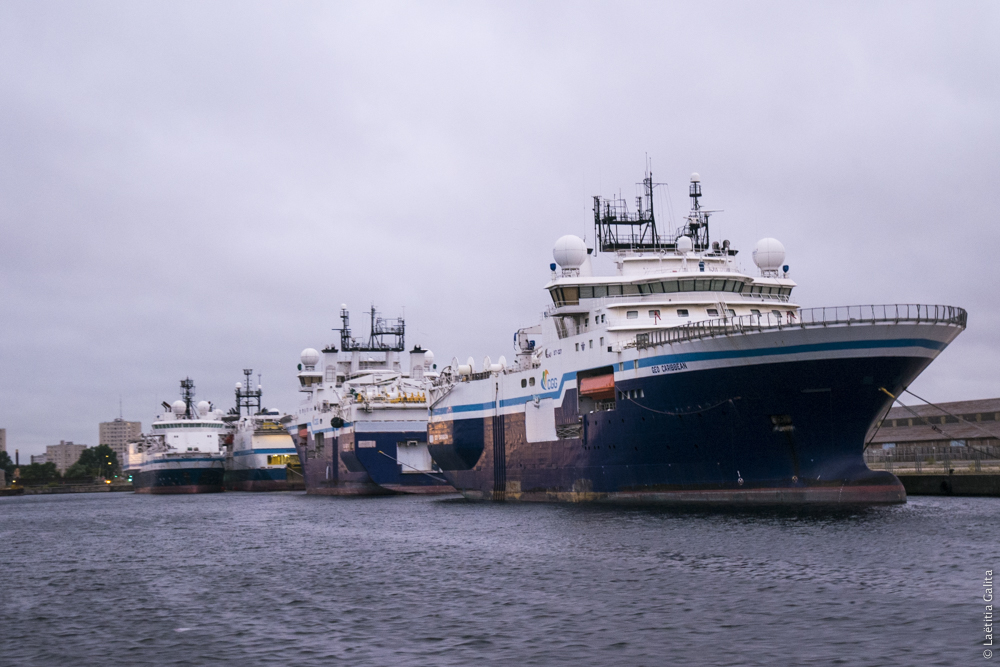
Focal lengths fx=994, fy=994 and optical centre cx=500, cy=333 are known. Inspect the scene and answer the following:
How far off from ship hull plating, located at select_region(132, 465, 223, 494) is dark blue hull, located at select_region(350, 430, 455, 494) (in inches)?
1686

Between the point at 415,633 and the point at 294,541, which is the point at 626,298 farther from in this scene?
the point at 415,633

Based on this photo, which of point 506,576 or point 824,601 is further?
point 506,576

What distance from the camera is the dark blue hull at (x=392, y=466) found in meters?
74.5

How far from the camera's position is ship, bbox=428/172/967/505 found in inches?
1428

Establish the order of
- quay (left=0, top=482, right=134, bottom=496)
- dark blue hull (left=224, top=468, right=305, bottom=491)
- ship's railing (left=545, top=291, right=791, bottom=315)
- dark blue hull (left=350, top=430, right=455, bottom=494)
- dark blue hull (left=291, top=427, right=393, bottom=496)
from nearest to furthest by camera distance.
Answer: ship's railing (left=545, top=291, right=791, bottom=315)
dark blue hull (left=350, top=430, right=455, bottom=494)
dark blue hull (left=291, top=427, right=393, bottom=496)
dark blue hull (left=224, top=468, right=305, bottom=491)
quay (left=0, top=482, right=134, bottom=496)

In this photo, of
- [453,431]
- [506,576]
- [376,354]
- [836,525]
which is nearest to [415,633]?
[506,576]

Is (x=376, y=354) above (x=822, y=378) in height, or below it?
above

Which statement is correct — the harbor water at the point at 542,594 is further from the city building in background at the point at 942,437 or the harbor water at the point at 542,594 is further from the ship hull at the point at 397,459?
the ship hull at the point at 397,459

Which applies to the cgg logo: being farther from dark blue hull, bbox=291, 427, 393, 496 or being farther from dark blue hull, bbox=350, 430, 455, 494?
dark blue hull, bbox=291, 427, 393, 496

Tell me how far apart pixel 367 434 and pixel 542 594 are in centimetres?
5358

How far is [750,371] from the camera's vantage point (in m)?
37.2

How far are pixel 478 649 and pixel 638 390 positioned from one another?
2582cm

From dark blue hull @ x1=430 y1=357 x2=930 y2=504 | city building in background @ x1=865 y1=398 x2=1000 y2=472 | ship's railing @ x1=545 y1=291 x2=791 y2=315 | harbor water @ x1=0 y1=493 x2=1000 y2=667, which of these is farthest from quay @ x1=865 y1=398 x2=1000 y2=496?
harbor water @ x1=0 y1=493 x2=1000 y2=667

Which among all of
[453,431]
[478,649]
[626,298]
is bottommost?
[478,649]
